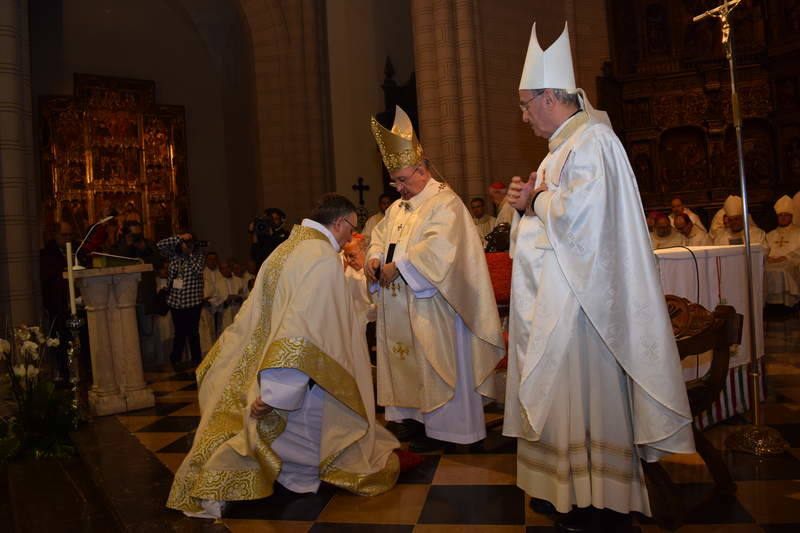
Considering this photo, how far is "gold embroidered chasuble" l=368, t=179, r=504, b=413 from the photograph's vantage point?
3986 mm

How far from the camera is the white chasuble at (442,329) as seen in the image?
3.98 m

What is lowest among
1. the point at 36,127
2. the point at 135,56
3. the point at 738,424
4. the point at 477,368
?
the point at 738,424

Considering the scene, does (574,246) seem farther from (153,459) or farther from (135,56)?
(135,56)

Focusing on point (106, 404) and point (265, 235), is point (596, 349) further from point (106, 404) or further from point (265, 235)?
point (265, 235)

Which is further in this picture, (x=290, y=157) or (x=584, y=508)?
(x=290, y=157)

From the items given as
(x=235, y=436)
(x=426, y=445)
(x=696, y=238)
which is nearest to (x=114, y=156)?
(x=696, y=238)

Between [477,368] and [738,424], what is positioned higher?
[477,368]

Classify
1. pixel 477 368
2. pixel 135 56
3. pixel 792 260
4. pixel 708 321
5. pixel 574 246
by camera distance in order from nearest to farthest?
1. pixel 574 246
2. pixel 708 321
3. pixel 477 368
4. pixel 792 260
5. pixel 135 56

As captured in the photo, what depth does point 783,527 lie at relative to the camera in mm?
2637

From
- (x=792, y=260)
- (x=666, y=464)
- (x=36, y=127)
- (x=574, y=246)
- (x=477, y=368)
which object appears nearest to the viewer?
(x=574, y=246)

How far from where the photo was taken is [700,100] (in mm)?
12055

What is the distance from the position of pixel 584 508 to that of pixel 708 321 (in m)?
1.07

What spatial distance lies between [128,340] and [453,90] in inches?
218

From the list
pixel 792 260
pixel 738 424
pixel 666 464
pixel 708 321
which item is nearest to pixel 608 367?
pixel 708 321
